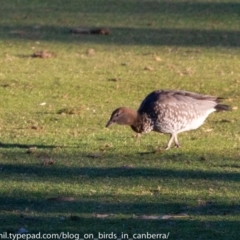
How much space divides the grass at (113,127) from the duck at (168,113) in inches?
11.5

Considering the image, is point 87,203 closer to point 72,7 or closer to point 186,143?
point 186,143

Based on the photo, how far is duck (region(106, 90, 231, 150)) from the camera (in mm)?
10531

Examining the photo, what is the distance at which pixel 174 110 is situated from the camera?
10.5 meters

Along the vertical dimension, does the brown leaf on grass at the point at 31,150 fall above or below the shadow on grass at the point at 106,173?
above

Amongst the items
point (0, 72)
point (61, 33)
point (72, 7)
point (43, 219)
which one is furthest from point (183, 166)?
point (72, 7)

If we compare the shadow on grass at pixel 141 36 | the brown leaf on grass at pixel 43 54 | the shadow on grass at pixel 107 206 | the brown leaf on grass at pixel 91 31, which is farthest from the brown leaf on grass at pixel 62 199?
the brown leaf on grass at pixel 91 31

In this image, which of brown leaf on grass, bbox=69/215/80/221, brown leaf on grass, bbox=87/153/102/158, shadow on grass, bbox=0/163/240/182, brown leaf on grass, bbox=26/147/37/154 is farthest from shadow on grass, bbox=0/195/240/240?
brown leaf on grass, bbox=26/147/37/154

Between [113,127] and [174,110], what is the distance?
6.70 ft

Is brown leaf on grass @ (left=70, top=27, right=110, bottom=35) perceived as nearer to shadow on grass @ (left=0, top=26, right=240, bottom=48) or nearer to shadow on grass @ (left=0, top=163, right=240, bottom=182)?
shadow on grass @ (left=0, top=26, right=240, bottom=48)

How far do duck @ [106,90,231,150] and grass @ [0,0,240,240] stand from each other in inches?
11.5

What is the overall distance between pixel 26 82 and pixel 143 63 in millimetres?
2492

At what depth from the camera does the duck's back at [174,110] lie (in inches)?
414

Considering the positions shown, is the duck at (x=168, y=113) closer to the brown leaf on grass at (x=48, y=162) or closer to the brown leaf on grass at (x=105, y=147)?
the brown leaf on grass at (x=105, y=147)

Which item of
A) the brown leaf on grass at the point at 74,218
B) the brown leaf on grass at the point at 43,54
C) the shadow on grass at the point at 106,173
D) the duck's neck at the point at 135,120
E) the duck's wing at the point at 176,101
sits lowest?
the brown leaf on grass at the point at 74,218
